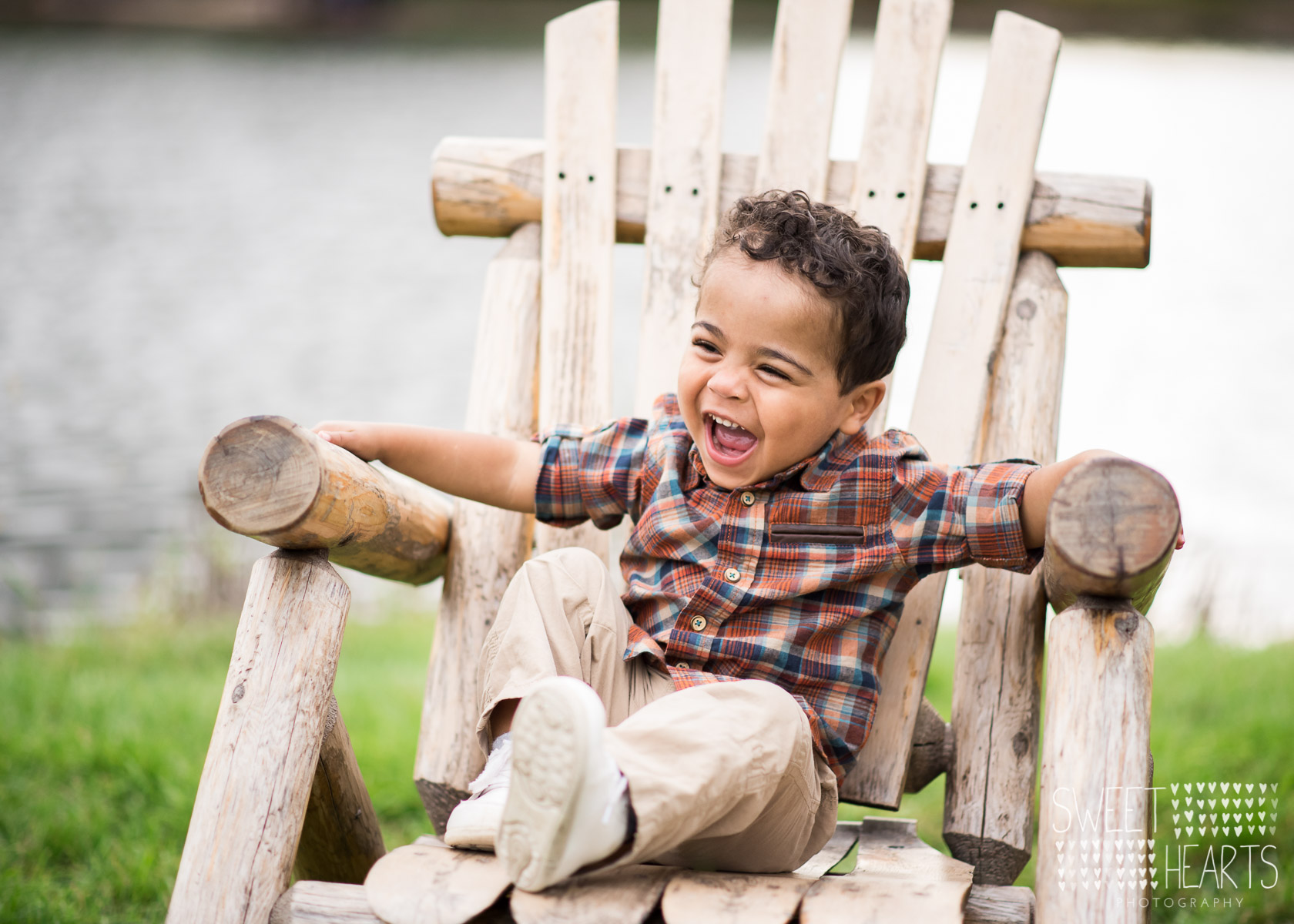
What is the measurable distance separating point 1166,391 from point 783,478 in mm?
6505

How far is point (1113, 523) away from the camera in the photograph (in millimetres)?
1415

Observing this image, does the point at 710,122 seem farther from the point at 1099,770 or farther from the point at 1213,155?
the point at 1213,155

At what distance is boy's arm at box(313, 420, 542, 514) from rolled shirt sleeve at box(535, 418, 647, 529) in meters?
0.02

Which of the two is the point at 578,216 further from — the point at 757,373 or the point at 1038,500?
the point at 1038,500

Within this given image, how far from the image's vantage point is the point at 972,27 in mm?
17688

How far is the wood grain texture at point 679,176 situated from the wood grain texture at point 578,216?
0.08 metres

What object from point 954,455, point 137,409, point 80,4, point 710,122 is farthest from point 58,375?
point 80,4

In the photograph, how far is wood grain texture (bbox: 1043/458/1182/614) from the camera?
4.59 feet

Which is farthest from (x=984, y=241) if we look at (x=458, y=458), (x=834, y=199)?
(x=458, y=458)

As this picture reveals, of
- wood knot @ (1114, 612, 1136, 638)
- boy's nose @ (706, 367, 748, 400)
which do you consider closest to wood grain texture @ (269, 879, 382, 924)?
boy's nose @ (706, 367, 748, 400)

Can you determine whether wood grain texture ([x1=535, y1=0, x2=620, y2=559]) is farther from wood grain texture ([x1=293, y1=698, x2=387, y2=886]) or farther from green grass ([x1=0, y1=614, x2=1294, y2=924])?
green grass ([x1=0, y1=614, x2=1294, y2=924])

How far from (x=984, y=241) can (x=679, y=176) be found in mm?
598

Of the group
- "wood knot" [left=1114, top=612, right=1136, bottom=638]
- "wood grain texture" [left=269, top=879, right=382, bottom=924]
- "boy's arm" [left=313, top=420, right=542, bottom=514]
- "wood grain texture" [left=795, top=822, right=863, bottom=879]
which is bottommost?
"wood grain texture" [left=795, top=822, right=863, bottom=879]

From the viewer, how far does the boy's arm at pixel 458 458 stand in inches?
72.8
